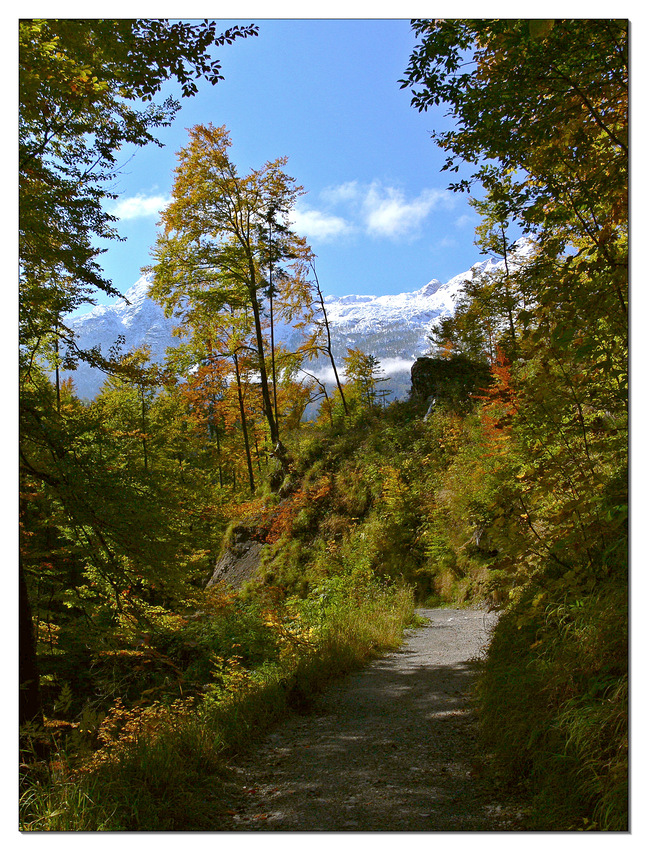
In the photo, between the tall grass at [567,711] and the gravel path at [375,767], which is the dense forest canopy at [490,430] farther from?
the gravel path at [375,767]

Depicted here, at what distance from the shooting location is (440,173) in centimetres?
Answer: 367

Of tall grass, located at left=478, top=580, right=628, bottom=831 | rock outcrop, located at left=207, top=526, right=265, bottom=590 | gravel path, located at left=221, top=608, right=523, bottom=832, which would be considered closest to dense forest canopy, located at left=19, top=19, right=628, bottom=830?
tall grass, located at left=478, top=580, right=628, bottom=831

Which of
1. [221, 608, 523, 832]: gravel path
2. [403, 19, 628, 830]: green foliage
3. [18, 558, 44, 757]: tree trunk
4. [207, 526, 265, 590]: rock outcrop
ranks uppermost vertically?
[403, 19, 628, 830]: green foliage

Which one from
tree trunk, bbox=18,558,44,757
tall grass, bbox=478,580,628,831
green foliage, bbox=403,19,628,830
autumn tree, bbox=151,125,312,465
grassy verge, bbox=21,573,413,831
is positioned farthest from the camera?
autumn tree, bbox=151,125,312,465

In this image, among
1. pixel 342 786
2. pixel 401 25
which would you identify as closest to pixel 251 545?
pixel 342 786

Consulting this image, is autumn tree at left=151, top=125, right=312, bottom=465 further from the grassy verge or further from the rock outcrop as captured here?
the grassy verge

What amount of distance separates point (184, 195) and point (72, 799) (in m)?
10.3

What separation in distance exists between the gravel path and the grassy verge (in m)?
0.16

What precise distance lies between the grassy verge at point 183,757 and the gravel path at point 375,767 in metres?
0.16

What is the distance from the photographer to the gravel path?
2342mm

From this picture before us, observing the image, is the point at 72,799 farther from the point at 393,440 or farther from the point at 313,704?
the point at 393,440

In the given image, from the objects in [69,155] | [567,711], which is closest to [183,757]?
[567,711]

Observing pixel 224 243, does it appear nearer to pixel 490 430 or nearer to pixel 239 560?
pixel 490 430
